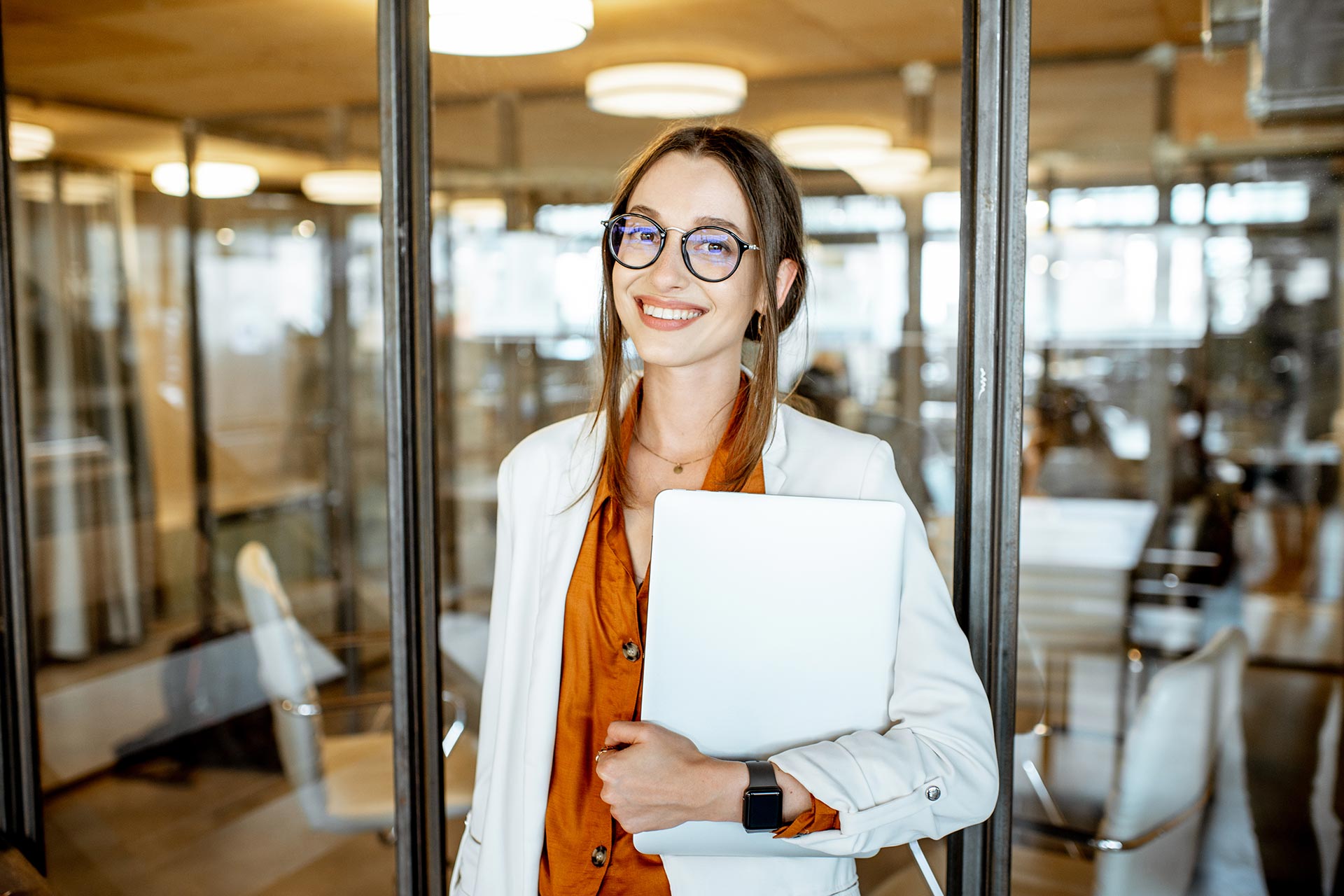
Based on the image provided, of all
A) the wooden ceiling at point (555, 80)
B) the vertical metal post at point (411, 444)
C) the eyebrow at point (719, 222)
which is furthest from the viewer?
the wooden ceiling at point (555, 80)

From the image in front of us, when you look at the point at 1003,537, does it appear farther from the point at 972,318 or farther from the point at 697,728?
the point at 697,728

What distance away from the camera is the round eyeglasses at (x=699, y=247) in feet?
4.18

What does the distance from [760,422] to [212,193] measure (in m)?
4.63

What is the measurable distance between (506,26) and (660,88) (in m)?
0.85

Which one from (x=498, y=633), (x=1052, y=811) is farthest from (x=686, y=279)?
(x=1052, y=811)

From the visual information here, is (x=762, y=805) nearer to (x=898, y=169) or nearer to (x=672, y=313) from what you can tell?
(x=672, y=313)

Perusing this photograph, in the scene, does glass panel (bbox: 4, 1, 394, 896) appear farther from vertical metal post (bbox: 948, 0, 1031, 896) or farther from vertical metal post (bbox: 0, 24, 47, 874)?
vertical metal post (bbox: 948, 0, 1031, 896)

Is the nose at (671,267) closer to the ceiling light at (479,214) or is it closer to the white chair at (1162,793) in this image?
the white chair at (1162,793)

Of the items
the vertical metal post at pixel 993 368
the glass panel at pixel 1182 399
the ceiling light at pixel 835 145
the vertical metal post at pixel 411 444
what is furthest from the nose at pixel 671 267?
the glass panel at pixel 1182 399

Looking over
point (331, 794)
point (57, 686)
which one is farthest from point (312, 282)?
point (331, 794)

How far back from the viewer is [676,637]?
1.26 m

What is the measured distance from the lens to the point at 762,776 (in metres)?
1.16

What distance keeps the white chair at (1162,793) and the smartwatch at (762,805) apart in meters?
1.53

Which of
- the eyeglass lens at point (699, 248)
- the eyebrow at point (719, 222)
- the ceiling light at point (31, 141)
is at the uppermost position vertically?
the ceiling light at point (31, 141)
